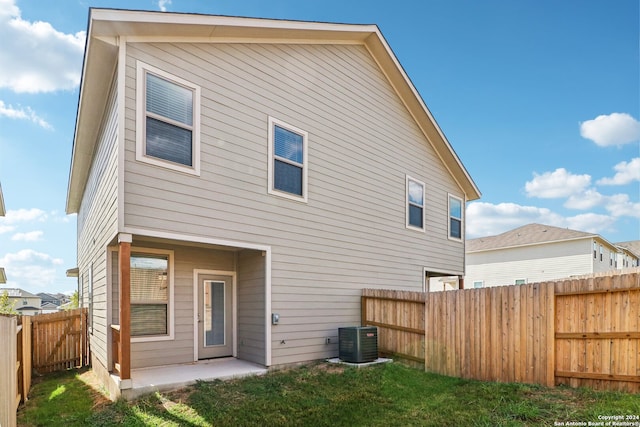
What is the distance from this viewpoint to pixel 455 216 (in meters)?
13.3

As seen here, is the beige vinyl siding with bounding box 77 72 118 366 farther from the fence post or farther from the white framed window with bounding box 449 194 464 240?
the white framed window with bounding box 449 194 464 240

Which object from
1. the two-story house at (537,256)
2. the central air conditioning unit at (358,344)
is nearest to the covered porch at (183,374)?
the central air conditioning unit at (358,344)

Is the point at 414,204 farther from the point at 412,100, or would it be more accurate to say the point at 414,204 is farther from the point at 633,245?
the point at 633,245

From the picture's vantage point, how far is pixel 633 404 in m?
4.69

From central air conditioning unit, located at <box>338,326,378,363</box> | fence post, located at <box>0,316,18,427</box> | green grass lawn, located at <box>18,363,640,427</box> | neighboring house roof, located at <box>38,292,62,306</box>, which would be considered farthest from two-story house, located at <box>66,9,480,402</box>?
neighboring house roof, located at <box>38,292,62,306</box>

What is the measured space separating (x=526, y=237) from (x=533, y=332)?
21.9 metres

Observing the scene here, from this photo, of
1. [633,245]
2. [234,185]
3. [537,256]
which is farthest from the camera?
[633,245]

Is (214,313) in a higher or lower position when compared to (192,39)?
lower

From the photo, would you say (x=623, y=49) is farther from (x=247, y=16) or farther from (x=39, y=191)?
(x=39, y=191)

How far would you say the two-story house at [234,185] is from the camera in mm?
6121

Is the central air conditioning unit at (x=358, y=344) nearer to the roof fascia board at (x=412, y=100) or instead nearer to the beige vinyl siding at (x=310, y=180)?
the beige vinyl siding at (x=310, y=180)

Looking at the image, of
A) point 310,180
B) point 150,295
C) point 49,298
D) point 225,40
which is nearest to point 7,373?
point 150,295

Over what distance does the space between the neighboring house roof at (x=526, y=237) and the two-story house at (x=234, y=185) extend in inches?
695

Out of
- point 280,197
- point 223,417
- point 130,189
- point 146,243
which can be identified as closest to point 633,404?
point 223,417
